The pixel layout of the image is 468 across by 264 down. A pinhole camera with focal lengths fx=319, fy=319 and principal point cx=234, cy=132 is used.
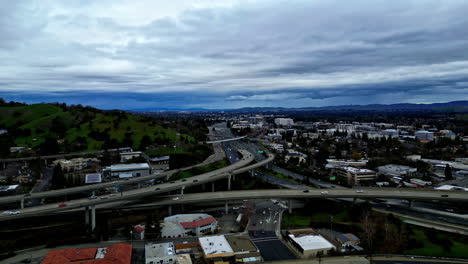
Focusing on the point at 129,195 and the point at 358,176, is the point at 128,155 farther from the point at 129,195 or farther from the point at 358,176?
the point at 358,176

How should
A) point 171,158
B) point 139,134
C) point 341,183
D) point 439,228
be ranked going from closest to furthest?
point 439,228, point 341,183, point 171,158, point 139,134

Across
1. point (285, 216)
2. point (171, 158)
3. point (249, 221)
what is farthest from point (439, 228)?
point (171, 158)

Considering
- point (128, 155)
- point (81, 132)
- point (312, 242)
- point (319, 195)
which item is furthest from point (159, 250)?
point (81, 132)

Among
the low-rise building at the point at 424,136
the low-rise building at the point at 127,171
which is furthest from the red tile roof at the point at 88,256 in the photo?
the low-rise building at the point at 424,136

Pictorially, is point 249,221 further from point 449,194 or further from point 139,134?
point 139,134

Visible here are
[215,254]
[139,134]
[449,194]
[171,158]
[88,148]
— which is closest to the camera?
[215,254]
